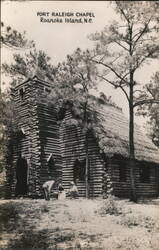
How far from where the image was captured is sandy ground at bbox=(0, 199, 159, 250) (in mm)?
11273

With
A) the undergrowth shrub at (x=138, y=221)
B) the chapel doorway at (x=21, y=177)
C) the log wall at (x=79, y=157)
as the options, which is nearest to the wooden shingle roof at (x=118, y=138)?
the log wall at (x=79, y=157)

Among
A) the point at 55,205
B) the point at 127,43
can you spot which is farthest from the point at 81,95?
the point at 55,205

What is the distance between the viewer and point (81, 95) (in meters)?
→ 21.2

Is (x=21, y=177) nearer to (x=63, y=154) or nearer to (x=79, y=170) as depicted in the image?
(x=63, y=154)

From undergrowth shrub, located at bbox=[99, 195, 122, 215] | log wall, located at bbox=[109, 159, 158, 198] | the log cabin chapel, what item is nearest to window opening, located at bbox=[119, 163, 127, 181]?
the log cabin chapel

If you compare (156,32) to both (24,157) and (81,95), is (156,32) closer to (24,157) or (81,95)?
(81,95)

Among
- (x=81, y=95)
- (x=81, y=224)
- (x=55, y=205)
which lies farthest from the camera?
(x=81, y=95)

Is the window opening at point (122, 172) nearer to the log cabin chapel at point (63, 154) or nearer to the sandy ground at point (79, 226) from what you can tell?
the log cabin chapel at point (63, 154)

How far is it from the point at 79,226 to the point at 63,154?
37.1 ft

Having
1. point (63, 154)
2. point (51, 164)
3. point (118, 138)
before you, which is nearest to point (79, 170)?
point (63, 154)

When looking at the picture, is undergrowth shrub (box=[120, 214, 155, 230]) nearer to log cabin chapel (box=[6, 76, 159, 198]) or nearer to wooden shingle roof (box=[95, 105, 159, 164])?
wooden shingle roof (box=[95, 105, 159, 164])

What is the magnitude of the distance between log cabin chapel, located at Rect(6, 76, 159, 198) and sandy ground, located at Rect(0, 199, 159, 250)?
3.74 m

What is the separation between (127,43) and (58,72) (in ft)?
14.1

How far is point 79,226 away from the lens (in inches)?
533
